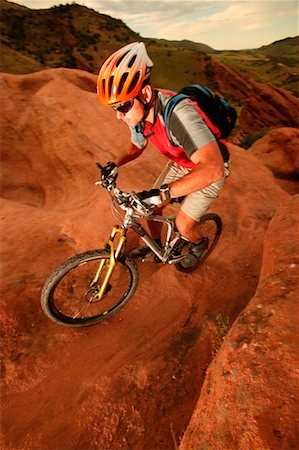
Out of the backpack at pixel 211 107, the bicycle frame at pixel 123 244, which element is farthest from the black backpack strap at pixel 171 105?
the bicycle frame at pixel 123 244

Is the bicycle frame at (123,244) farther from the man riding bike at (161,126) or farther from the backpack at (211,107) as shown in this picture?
the backpack at (211,107)

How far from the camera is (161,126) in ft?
10.9

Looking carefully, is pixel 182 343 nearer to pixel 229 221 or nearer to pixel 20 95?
pixel 229 221

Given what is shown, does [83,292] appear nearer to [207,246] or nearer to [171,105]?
[207,246]

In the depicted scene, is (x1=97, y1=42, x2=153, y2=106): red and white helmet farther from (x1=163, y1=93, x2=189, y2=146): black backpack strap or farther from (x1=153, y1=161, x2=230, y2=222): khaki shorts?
(x1=153, y1=161, x2=230, y2=222): khaki shorts

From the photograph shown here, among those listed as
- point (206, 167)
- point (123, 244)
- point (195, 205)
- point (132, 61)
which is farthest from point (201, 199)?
point (132, 61)

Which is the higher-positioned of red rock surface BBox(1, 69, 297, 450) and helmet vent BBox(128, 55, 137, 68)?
helmet vent BBox(128, 55, 137, 68)

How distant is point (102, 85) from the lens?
132 inches

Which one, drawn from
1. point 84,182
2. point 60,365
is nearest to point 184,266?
point 60,365

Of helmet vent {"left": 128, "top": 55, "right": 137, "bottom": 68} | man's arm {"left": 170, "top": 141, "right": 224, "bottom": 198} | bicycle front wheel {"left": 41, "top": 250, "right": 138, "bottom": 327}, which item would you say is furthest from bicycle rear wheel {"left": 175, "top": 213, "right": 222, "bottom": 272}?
helmet vent {"left": 128, "top": 55, "right": 137, "bottom": 68}

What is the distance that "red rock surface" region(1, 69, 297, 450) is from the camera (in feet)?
9.84

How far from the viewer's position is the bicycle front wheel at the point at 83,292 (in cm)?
364

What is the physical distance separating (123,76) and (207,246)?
10.5ft

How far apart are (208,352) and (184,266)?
1618 millimetres
